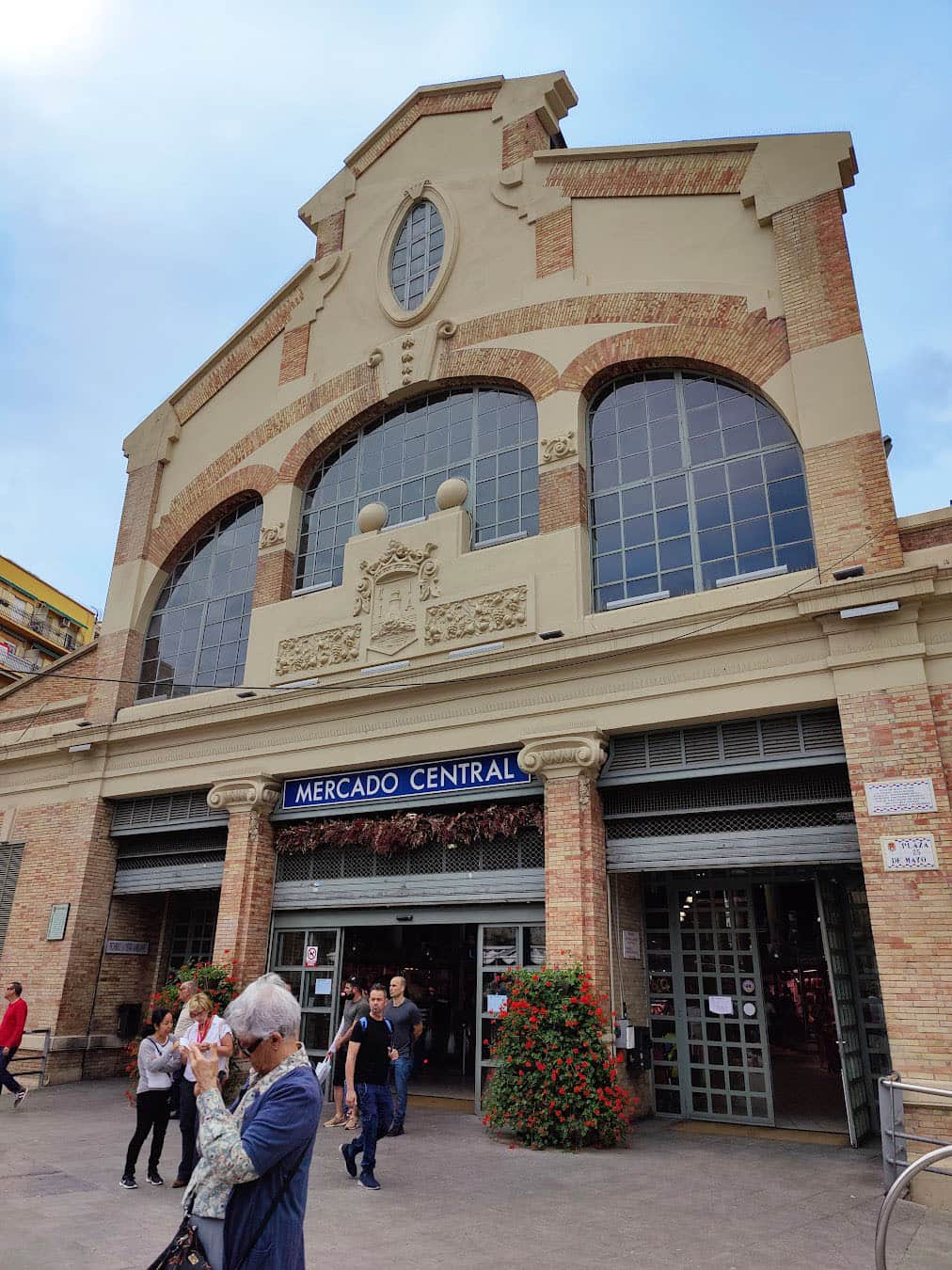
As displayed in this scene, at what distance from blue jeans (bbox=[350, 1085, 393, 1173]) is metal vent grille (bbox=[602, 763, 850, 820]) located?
4421 mm

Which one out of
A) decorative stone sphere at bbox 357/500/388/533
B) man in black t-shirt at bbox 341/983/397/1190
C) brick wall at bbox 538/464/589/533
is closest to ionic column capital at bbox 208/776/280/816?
decorative stone sphere at bbox 357/500/388/533

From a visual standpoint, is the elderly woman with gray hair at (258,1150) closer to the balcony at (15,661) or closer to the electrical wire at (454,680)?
the electrical wire at (454,680)

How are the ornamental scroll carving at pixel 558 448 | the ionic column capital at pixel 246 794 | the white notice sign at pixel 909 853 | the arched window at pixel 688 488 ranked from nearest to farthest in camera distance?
the white notice sign at pixel 909 853, the arched window at pixel 688 488, the ornamental scroll carving at pixel 558 448, the ionic column capital at pixel 246 794

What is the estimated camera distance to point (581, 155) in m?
13.5

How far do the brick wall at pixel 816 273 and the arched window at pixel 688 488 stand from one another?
1165 mm

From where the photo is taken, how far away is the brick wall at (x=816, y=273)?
34.7 feet

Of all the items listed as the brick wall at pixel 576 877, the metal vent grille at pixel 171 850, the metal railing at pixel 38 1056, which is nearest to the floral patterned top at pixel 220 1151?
the brick wall at pixel 576 877

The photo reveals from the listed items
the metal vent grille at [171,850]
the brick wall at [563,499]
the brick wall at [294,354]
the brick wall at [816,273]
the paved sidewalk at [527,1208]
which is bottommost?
the paved sidewalk at [527,1208]

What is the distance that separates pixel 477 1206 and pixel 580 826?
442 cm

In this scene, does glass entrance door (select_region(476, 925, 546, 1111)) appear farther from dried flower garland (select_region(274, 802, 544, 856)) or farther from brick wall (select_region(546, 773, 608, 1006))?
dried flower garland (select_region(274, 802, 544, 856))

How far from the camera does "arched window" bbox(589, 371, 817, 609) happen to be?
1088cm

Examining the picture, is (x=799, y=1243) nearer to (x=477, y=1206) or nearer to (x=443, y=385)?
(x=477, y=1206)

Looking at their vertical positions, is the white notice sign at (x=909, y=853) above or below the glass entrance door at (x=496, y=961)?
above

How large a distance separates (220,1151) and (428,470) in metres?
12.0
